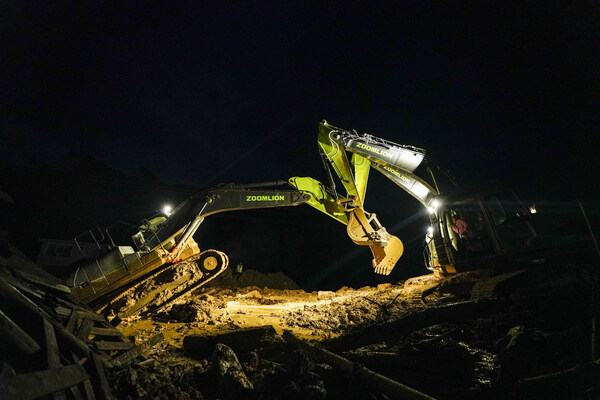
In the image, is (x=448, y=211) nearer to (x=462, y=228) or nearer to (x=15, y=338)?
(x=462, y=228)

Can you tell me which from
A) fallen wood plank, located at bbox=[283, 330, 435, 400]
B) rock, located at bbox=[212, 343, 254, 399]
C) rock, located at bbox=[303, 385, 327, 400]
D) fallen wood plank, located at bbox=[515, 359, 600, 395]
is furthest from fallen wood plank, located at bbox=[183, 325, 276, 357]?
fallen wood plank, located at bbox=[515, 359, 600, 395]

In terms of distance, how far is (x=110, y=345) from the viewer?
135 inches

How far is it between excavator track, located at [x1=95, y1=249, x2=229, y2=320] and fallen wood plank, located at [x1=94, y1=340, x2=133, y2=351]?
3535 millimetres

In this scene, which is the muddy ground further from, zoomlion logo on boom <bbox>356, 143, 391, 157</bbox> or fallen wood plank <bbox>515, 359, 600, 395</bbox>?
zoomlion logo on boom <bbox>356, 143, 391, 157</bbox>

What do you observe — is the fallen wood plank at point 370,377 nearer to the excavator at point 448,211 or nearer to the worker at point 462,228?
the excavator at point 448,211

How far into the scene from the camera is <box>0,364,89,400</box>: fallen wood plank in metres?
1.56

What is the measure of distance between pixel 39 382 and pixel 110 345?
1.87m

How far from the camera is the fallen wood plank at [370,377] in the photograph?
103 inches

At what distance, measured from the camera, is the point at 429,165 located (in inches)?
321

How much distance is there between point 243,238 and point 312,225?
480 cm

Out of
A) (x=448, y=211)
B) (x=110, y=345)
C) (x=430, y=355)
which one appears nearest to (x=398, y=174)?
(x=448, y=211)

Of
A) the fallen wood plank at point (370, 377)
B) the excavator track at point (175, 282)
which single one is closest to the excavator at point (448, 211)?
the excavator track at point (175, 282)

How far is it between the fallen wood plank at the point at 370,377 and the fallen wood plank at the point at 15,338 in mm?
2740

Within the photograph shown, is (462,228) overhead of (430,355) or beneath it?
overhead
